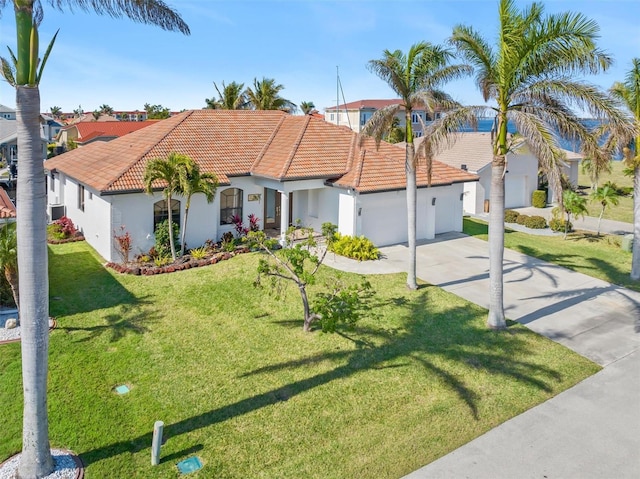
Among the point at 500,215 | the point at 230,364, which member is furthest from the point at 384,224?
the point at 230,364

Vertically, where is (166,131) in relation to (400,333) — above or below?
above

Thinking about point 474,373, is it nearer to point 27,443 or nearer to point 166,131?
point 27,443


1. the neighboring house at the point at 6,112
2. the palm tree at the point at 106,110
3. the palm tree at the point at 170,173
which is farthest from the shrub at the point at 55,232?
the palm tree at the point at 106,110

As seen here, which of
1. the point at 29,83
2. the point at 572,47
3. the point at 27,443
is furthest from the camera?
the point at 572,47

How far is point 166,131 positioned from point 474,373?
18.4 meters

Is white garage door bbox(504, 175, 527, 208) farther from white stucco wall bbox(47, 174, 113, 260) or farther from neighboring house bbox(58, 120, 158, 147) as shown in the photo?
neighboring house bbox(58, 120, 158, 147)

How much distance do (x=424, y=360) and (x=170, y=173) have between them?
38.4 feet

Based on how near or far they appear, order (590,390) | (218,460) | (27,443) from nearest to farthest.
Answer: (27,443) < (218,460) < (590,390)

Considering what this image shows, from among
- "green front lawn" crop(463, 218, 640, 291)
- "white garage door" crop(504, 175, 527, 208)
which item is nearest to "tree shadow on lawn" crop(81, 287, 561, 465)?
"green front lawn" crop(463, 218, 640, 291)

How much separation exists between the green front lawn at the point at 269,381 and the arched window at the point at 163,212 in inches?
173

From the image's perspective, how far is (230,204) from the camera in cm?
2375

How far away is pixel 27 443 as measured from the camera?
806 cm

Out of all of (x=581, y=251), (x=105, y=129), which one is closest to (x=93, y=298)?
(x=581, y=251)

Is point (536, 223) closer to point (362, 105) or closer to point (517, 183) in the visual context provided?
point (517, 183)
